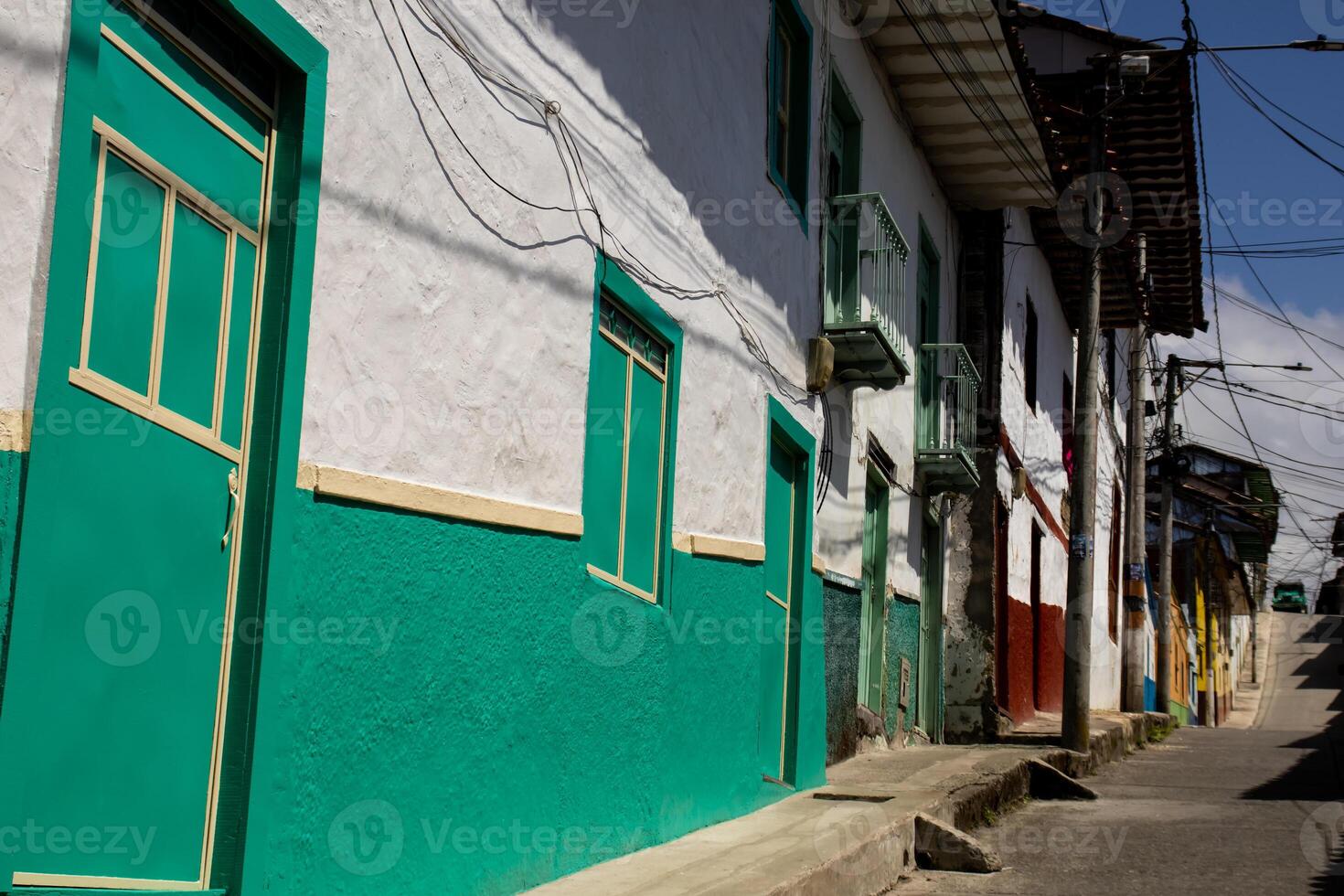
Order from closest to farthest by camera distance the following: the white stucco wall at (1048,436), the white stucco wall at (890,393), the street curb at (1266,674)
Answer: the white stucco wall at (890,393) → the white stucco wall at (1048,436) → the street curb at (1266,674)

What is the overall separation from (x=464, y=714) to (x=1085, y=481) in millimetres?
10228

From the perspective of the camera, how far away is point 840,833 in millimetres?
6918

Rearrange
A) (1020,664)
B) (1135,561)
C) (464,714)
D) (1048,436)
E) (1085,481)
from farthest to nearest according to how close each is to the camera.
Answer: (1135,561), (1048,436), (1020,664), (1085,481), (464,714)

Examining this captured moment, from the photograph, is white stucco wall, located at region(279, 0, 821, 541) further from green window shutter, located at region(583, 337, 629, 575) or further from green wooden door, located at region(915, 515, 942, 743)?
green wooden door, located at region(915, 515, 942, 743)

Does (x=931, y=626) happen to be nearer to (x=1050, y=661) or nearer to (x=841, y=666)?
(x=841, y=666)

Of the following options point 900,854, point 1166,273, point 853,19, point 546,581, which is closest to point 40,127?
point 546,581

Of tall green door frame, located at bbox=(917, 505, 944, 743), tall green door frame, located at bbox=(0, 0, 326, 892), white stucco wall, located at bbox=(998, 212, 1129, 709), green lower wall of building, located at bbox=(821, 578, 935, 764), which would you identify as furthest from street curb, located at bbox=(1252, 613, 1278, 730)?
tall green door frame, located at bbox=(0, 0, 326, 892)

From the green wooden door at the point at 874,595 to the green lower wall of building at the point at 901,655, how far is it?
18cm

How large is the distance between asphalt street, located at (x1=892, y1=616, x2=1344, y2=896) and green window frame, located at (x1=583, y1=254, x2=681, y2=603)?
223 centimetres

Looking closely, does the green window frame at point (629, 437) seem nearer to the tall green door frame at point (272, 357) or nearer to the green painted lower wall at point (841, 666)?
the tall green door frame at point (272, 357)

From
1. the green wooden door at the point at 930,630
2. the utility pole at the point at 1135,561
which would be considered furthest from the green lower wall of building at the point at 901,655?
the utility pole at the point at 1135,561

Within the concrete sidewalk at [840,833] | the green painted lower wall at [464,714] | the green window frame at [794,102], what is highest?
the green window frame at [794,102]

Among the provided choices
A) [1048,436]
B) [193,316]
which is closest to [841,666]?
[193,316]

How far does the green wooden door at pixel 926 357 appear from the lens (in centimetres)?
1324
